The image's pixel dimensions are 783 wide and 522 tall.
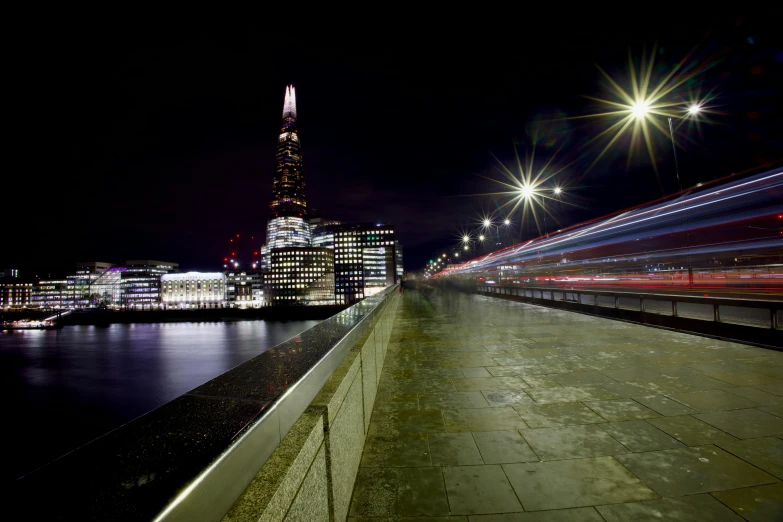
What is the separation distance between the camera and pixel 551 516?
266cm

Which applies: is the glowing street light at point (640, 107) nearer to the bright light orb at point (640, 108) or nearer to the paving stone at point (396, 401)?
the bright light orb at point (640, 108)

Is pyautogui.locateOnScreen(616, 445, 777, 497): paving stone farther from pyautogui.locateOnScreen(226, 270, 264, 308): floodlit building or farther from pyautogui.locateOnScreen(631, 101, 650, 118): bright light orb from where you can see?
pyautogui.locateOnScreen(226, 270, 264, 308): floodlit building

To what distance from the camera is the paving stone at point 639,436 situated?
349cm

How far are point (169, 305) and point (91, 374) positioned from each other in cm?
11142

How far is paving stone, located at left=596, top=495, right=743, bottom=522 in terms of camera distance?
102 inches

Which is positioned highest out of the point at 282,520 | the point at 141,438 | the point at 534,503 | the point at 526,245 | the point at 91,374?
the point at 526,245

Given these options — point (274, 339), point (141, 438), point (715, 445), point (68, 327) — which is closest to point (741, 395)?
point (715, 445)

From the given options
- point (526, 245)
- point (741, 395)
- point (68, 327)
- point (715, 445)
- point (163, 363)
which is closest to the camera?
point (715, 445)

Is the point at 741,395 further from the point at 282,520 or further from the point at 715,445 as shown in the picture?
the point at 282,520

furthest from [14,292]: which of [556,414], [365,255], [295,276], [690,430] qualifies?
[690,430]

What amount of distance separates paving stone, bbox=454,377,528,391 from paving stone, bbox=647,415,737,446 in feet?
5.95

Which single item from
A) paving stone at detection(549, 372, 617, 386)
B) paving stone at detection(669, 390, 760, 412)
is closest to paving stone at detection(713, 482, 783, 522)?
paving stone at detection(669, 390, 760, 412)

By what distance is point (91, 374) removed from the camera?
172 feet

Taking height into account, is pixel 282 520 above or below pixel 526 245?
below
